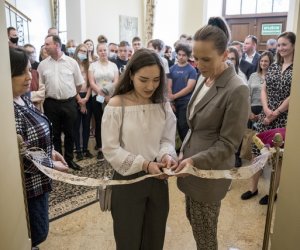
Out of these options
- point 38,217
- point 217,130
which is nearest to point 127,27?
point 38,217

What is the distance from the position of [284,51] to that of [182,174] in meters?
2.04

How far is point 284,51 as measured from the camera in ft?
9.68

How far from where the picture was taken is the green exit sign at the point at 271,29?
816cm

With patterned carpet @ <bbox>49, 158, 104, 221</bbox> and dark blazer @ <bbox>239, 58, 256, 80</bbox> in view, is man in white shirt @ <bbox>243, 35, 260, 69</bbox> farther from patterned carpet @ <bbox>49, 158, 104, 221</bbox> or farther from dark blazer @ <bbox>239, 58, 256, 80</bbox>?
patterned carpet @ <bbox>49, 158, 104, 221</bbox>

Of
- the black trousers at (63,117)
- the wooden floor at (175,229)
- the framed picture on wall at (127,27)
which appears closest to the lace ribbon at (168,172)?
the wooden floor at (175,229)

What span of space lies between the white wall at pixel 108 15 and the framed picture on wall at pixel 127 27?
100 millimetres

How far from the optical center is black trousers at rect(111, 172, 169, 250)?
157 cm

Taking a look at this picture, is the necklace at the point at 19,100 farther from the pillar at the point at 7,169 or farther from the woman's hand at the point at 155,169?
the woman's hand at the point at 155,169

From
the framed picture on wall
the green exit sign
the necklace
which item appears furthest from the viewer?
the framed picture on wall

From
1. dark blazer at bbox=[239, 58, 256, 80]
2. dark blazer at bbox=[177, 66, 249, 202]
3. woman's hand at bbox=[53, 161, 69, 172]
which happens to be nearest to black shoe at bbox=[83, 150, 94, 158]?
dark blazer at bbox=[239, 58, 256, 80]

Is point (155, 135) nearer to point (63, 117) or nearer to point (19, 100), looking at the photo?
point (19, 100)

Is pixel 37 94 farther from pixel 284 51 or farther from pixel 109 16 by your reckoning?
pixel 109 16

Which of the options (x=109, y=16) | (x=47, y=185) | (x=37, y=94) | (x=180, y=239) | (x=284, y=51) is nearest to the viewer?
(x=47, y=185)

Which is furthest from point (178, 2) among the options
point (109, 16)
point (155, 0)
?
point (109, 16)
